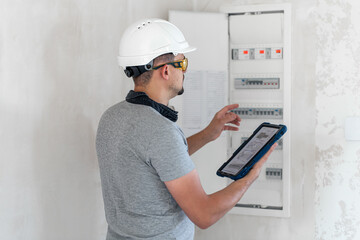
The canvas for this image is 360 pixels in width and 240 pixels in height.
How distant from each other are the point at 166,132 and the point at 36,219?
0.67 metres

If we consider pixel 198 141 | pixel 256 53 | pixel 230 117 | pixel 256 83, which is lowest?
pixel 198 141

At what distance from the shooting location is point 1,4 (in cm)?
133

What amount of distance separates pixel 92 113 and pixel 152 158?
77 centimetres

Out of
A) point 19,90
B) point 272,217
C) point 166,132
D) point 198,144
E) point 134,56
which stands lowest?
point 272,217

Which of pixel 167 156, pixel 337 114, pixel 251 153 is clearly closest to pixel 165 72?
pixel 167 156

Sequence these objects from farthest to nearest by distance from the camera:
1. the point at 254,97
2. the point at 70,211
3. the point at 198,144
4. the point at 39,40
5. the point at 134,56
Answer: the point at 254,97 → the point at 198,144 → the point at 70,211 → the point at 39,40 → the point at 134,56

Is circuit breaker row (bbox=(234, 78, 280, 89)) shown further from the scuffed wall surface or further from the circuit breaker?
the scuffed wall surface

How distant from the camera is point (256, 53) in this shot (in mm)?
2365

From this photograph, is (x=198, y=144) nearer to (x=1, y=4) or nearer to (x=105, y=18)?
(x=105, y=18)

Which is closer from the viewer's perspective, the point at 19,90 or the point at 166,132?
the point at 166,132

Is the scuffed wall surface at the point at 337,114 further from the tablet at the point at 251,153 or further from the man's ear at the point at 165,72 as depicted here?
the man's ear at the point at 165,72

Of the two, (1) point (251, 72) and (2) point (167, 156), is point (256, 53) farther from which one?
(2) point (167, 156)

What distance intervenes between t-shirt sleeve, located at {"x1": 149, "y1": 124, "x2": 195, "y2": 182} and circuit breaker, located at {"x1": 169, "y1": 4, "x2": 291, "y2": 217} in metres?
1.13

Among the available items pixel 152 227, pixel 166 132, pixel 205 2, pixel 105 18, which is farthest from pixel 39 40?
pixel 205 2
